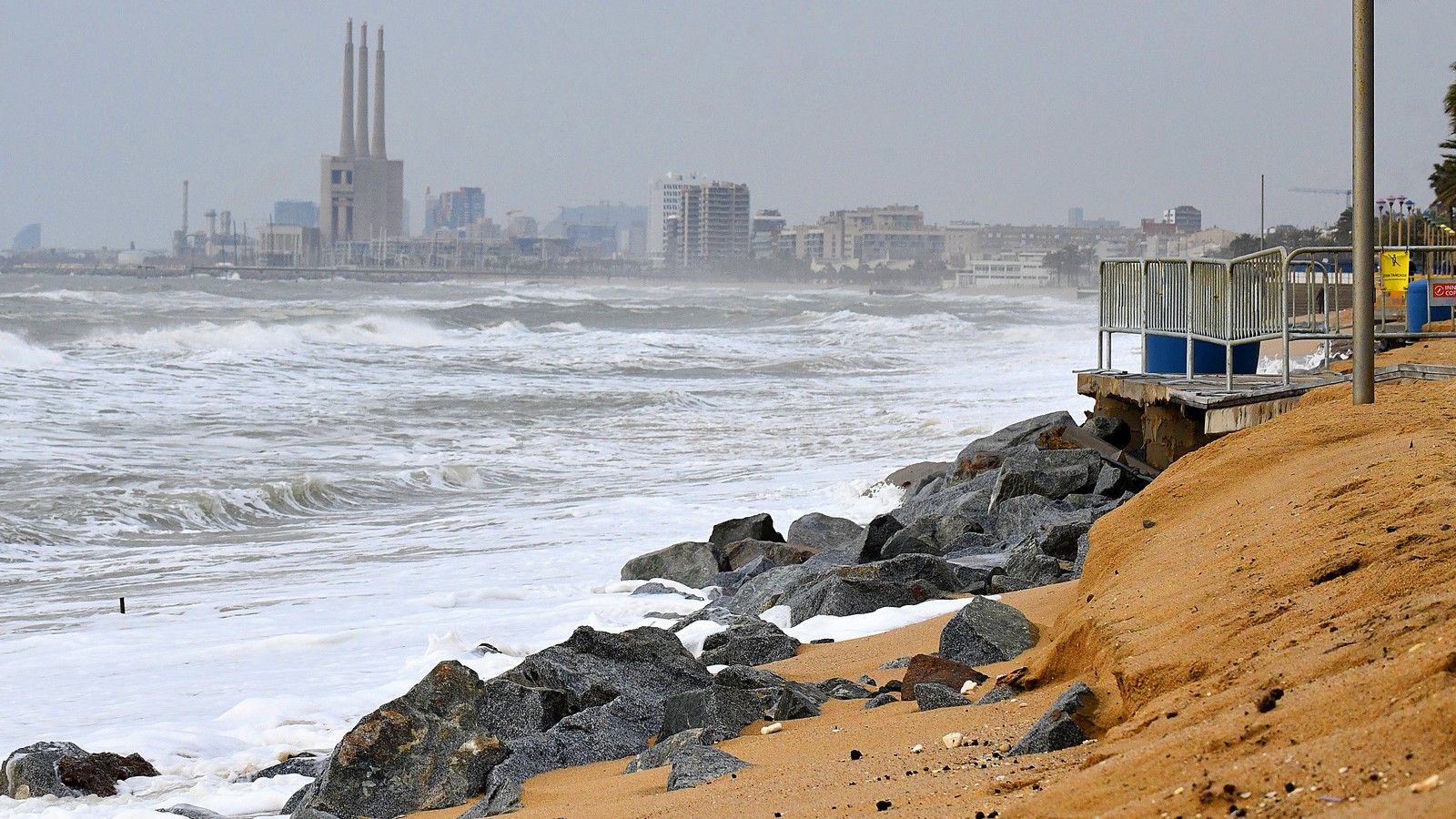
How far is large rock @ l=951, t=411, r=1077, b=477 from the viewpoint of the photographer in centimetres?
1378

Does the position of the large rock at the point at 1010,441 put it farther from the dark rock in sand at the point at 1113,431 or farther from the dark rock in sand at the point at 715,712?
the dark rock in sand at the point at 715,712

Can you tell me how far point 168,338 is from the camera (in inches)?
1838

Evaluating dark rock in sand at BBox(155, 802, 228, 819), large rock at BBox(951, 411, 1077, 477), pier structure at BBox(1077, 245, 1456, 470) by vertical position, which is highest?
pier structure at BBox(1077, 245, 1456, 470)

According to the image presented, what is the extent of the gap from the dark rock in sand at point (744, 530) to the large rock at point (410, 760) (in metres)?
5.55

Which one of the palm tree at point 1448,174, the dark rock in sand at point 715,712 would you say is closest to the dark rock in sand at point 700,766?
the dark rock in sand at point 715,712

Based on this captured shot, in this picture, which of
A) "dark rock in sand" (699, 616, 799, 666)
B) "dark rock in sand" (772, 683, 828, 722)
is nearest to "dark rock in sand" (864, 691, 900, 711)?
"dark rock in sand" (772, 683, 828, 722)

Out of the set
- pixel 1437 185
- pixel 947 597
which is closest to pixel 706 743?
pixel 947 597

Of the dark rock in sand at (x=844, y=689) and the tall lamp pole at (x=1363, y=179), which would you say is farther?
the tall lamp pole at (x=1363, y=179)

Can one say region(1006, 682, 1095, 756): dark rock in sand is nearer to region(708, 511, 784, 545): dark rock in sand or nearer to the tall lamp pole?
the tall lamp pole

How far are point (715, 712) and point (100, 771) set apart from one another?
2.62m

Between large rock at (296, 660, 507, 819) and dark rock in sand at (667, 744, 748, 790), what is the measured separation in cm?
108

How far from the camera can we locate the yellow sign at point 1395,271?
1477 centimetres

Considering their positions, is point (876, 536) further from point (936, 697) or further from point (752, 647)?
point (936, 697)

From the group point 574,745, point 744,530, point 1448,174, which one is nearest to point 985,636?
point 574,745
